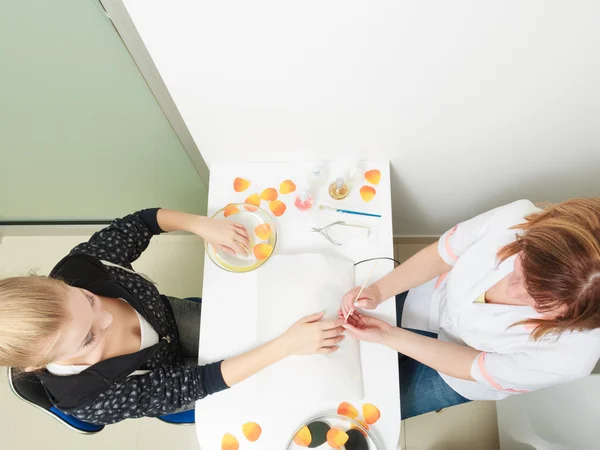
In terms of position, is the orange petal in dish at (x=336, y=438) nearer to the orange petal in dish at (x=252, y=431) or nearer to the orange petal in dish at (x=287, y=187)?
the orange petal in dish at (x=252, y=431)

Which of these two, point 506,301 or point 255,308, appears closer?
point 506,301

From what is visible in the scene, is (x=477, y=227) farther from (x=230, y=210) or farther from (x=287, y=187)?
(x=230, y=210)

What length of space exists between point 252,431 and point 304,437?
129 mm

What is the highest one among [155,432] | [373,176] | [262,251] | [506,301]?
[373,176]

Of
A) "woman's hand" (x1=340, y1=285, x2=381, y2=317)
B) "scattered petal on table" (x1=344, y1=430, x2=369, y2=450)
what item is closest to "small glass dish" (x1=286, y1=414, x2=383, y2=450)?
"scattered petal on table" (x1=344, y1=430, x2=369, y2=450)

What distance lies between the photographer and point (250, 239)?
3.80 feet

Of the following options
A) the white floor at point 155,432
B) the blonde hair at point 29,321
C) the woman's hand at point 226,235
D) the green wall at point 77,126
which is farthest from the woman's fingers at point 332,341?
the white floor at point 155,432

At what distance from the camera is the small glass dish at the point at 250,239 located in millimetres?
1135

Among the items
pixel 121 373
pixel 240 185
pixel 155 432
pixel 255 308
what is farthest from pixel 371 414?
pixel 155 432

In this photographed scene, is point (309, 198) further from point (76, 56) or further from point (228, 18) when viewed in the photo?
point (76, 56)

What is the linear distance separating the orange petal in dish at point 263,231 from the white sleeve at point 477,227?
450 mm

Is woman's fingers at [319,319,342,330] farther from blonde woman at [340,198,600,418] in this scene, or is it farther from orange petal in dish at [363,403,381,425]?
orange petal in dish at [363,403,381,425]

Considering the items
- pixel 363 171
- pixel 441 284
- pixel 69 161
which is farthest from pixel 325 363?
pixel 69 161

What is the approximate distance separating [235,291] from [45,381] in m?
0.46
